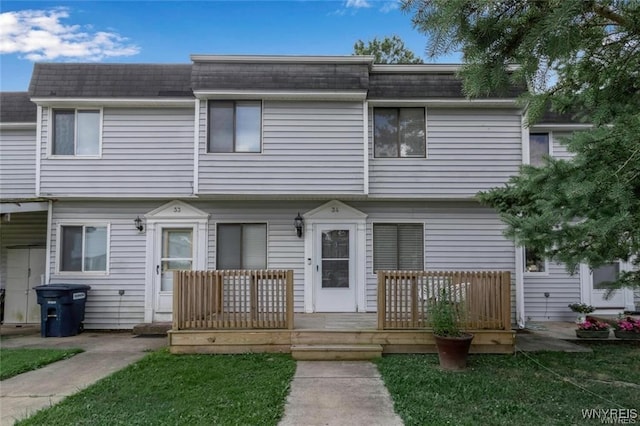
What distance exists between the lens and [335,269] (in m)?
8.45

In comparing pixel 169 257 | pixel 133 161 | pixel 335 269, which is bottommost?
pixel 335 269

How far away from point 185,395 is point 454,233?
637 cm

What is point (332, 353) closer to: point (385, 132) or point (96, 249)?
point (385, 132)

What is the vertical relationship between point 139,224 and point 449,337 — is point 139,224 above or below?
above

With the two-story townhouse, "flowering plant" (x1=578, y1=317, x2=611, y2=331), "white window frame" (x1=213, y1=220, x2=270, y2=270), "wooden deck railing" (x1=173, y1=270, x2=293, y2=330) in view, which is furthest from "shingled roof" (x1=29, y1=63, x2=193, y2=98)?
"flowering plant" (x1=578, y1=317, x2=611, y2=331)

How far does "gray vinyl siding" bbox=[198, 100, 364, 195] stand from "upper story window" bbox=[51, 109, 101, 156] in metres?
2.48

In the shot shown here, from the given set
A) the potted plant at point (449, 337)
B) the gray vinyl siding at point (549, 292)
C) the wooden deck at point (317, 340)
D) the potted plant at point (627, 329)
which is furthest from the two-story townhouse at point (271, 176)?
the potted plant at point (449, 337)

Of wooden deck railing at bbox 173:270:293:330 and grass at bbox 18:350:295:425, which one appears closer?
grass at bbox 18:350:295:425

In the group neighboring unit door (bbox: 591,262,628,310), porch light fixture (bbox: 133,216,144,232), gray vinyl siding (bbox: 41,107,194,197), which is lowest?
neighboring unit door (bbox: 591,262,628,310)

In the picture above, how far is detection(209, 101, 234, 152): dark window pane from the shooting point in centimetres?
817

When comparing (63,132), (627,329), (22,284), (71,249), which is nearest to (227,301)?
(71,249)

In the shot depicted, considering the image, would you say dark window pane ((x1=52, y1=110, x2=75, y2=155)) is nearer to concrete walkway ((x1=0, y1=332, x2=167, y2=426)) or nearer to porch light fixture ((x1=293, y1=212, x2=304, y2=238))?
concrete walkway ((x1=0, y1=332, x2=167, y2=426))

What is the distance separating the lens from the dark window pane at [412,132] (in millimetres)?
8523

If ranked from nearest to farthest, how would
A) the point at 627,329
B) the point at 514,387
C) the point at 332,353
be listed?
the point at 514,387 → the point at 332,353 → the point at 627,329
